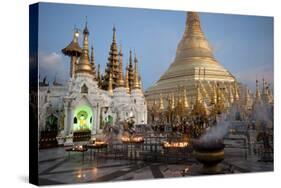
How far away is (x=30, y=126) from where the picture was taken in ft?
29.1

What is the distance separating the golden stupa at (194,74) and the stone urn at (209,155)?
0.96 meters

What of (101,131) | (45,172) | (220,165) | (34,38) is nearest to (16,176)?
(45,172)

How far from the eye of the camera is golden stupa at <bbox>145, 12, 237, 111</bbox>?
10.2 meters

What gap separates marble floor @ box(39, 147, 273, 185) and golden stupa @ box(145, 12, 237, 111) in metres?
1.32

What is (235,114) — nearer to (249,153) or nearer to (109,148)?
(249,153)

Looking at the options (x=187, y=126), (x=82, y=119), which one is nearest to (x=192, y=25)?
(x=187, y=126)

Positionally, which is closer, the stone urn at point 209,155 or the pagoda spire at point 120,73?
the pagoda spire at point 120,73

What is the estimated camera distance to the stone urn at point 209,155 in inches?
380

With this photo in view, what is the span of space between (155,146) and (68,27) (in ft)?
9.58

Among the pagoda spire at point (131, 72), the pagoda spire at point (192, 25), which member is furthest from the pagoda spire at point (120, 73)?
the pagoda spire at point (192, 25)

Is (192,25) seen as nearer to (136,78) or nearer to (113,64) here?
(136,78)

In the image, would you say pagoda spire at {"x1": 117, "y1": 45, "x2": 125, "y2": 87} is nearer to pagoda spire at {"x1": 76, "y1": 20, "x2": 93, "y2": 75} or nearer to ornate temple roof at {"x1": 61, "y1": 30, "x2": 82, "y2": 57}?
pagoda spire at {"x1": 76, "y1": 20, "x2": 93, "y2": 75}

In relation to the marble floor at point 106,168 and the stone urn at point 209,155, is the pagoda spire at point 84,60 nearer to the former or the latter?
the marble floor at point 106,168

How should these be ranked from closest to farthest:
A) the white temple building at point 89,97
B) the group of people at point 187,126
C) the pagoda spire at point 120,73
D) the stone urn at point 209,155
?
the white temple building at point 89,97, the pagoda spire at point 120,73, the stone urn at point 209,155, the group of people at point 187,126
